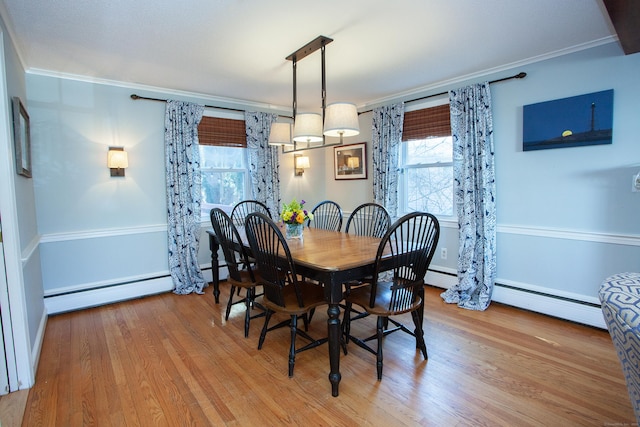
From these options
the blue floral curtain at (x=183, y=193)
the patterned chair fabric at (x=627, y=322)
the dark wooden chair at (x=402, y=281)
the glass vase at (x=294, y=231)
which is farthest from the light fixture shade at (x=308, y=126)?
the patterned chair fabric at (x=627, y=322)

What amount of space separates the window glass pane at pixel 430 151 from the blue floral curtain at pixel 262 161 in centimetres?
182

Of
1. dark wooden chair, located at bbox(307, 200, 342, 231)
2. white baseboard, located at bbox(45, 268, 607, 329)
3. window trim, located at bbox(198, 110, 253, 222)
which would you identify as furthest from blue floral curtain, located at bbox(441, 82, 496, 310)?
window trim, located at bbox(198, 110, 253, 222)

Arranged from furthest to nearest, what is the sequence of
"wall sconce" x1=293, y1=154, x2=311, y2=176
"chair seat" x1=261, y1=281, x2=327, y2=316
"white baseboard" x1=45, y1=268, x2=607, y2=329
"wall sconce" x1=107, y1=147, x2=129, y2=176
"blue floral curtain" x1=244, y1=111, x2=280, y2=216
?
"wall sconce" x1=293, y1=154, x2=311, y2=176
"blue floral curtain" x1=244, y1=111, x2=280, y2=216
"wall sconce" x1=107, y1=147, x2=129, y2=176
"white baseboard" x1=45, y1=268, x2=607, y2=329
"chair seat" x1=261, y1=281, x2=327, y2=316

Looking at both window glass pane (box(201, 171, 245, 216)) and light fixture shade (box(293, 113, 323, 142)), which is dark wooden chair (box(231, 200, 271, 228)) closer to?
window glass pane (box(201, 171, 245, 216))

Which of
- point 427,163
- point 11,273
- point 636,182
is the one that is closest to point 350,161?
point 427,163

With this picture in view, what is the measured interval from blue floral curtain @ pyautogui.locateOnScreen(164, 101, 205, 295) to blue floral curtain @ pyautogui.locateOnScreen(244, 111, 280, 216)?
0.70 m

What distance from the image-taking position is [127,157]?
11.7ft

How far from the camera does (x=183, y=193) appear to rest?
3.88 meters

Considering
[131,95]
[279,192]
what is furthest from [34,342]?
[279,192]

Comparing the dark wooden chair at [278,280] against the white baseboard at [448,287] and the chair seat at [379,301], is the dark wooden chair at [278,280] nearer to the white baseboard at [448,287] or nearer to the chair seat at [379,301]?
the chair seat at [379,301]

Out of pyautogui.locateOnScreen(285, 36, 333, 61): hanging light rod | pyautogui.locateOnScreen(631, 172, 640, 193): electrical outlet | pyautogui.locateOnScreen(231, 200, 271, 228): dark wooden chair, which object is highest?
pyautogui.locateOnScreen(285, 36, 333, 61): hanging light rod

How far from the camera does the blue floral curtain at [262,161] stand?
440cm

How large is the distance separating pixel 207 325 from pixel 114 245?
1.51 meters

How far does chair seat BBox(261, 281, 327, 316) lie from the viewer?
7.14ft
